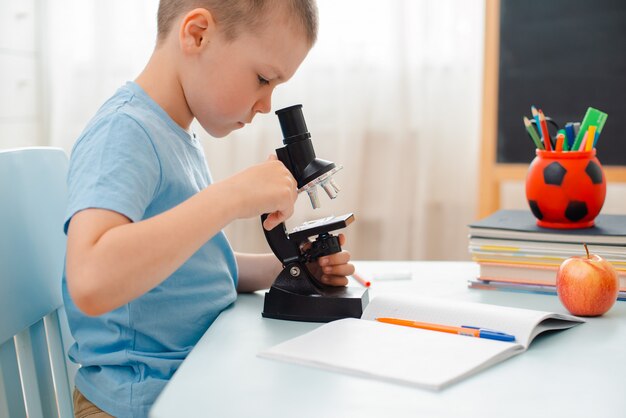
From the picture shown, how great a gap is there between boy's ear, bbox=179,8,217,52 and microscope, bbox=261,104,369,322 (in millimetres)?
156

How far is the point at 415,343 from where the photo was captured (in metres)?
0.78

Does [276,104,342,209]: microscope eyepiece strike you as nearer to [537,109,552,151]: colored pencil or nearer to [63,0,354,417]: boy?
[63,0,354,417]: boy

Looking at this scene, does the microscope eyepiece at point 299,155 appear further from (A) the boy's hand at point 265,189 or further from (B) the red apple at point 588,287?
(B) the red apple at point 588,287

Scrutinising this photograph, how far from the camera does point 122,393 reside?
3.06 feet

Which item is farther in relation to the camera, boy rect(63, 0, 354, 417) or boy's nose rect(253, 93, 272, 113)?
boy's nose rect(253, 93, 272, 113)

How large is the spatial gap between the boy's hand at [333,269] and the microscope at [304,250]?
0.02 m

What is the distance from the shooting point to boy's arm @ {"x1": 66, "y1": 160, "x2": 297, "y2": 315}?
790 millimetres

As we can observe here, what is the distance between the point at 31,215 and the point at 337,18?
146 cm

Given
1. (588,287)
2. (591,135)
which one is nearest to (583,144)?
(591,135)

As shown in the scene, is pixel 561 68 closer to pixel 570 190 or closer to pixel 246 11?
pixel 570 190

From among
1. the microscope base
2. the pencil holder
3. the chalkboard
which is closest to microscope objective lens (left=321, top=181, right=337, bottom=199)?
the microscope base

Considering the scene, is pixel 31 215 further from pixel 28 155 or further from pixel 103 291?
pixel 103 291

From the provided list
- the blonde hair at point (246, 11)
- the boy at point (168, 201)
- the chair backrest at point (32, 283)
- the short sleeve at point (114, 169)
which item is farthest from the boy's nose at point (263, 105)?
the chair backrest at point (32, 283)

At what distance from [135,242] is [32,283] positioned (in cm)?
28
